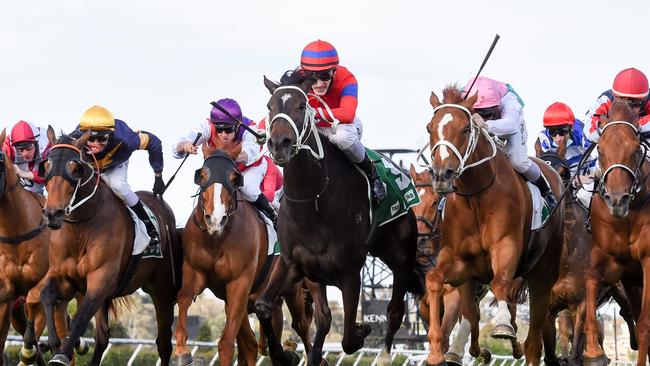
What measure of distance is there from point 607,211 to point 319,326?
2583mm

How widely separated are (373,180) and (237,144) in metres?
2.63

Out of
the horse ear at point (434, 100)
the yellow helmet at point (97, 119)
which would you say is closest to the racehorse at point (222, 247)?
the yellow helmet at point (97, 119)

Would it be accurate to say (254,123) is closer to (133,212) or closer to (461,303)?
(133,212)

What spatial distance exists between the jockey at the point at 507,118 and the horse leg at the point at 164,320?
3.91 m

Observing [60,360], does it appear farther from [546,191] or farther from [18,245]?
[546,191]

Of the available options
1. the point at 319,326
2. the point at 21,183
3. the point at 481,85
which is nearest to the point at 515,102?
the point at 481,85

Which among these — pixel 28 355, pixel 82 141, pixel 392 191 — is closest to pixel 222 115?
pixel 82 141

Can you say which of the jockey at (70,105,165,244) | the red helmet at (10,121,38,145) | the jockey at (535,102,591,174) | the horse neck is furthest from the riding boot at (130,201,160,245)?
the jockey at (535,102,591,174)

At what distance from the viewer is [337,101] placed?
11.7 metres

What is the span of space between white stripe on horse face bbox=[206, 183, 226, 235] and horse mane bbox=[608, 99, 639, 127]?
3713 mm

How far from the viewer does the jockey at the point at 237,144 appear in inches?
536

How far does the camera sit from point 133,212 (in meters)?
12.9

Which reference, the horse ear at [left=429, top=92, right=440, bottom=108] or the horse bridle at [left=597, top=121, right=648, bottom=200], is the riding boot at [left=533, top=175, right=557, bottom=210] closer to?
the horse bridle at [left=597, top=121, right=648, bottom=200]

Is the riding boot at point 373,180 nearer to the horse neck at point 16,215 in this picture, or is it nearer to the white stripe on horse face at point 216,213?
the white stripe on horse face at point 216,213
